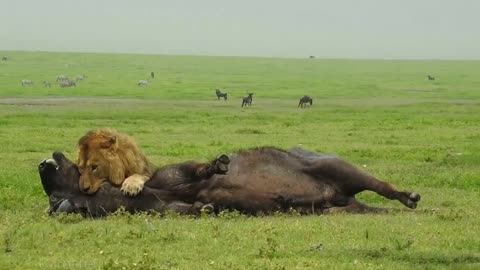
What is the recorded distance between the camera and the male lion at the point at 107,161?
10.9 meters

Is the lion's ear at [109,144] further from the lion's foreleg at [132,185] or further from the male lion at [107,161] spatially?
the lion's foreleg at [132,185]

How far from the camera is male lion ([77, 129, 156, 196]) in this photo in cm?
1088

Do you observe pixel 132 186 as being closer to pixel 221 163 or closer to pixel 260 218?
pixel 221 163

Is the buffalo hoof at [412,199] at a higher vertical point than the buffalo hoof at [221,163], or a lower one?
lower

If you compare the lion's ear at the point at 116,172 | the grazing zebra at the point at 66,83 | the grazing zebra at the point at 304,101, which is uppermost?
the lion's ear at the point at 116,172

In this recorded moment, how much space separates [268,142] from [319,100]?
36.9m

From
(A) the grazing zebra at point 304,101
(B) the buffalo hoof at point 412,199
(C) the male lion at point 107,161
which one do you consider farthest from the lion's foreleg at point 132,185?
(A) the grazing zebra at point 304,101

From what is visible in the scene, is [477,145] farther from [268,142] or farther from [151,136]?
[151,136]

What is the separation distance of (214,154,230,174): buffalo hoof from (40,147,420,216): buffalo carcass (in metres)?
0.03

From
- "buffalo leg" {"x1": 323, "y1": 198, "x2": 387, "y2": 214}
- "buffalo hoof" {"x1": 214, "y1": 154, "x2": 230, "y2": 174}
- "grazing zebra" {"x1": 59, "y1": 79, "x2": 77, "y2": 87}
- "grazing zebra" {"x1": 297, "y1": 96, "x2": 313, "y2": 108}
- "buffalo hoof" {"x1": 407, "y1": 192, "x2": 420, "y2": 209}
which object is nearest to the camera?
"buffalo hoof" {"x1": 214, "y1": 154, "x2": 230, "y2": 174}

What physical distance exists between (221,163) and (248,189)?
20.4 inches

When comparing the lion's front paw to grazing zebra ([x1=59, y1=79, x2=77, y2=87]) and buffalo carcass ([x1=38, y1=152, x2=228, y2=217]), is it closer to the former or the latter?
buffalo carcass ([x1=38, y1=152, x2=228, y2=217])

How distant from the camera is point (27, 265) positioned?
754 centimetres

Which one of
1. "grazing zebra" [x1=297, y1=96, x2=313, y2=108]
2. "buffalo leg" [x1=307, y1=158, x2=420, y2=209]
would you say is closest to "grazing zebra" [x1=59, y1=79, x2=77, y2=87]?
"grazing zebra" [x1=297, y1=96, x2=313, y2=108]
